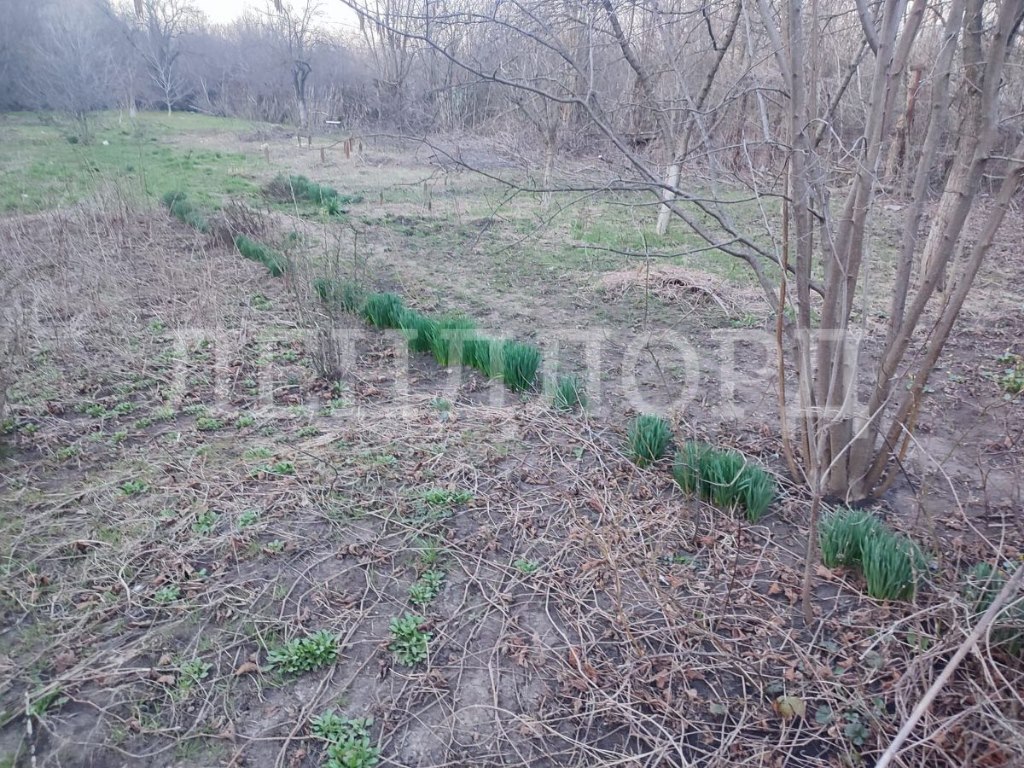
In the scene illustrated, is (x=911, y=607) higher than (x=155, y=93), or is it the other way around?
(x=155, y=93)

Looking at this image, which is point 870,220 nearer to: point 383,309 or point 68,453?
point 383,309

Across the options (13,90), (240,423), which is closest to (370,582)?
(240,423)

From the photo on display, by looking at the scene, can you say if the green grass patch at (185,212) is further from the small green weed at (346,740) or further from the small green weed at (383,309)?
the small green weed at (346,740)

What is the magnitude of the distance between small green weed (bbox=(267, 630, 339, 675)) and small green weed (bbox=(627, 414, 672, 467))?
1.75 m

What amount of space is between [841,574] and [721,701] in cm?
85

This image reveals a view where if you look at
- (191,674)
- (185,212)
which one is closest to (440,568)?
(191,674)

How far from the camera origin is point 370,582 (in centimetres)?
272

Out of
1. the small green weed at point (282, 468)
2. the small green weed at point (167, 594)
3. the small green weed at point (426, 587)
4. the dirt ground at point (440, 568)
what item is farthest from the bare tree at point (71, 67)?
the small green weed at point (426, 587)

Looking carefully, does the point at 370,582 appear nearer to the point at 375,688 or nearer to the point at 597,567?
the point at 375,688

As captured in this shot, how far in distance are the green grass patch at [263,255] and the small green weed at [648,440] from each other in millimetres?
4051

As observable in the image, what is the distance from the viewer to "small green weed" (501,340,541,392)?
420 cm

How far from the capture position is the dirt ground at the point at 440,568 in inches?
82.5

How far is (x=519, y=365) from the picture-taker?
4.21 m

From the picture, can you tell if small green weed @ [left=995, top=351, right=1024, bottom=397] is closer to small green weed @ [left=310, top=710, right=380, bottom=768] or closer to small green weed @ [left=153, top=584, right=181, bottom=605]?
small green weed @ [left=310, top=710, right=380, bottom=768]
